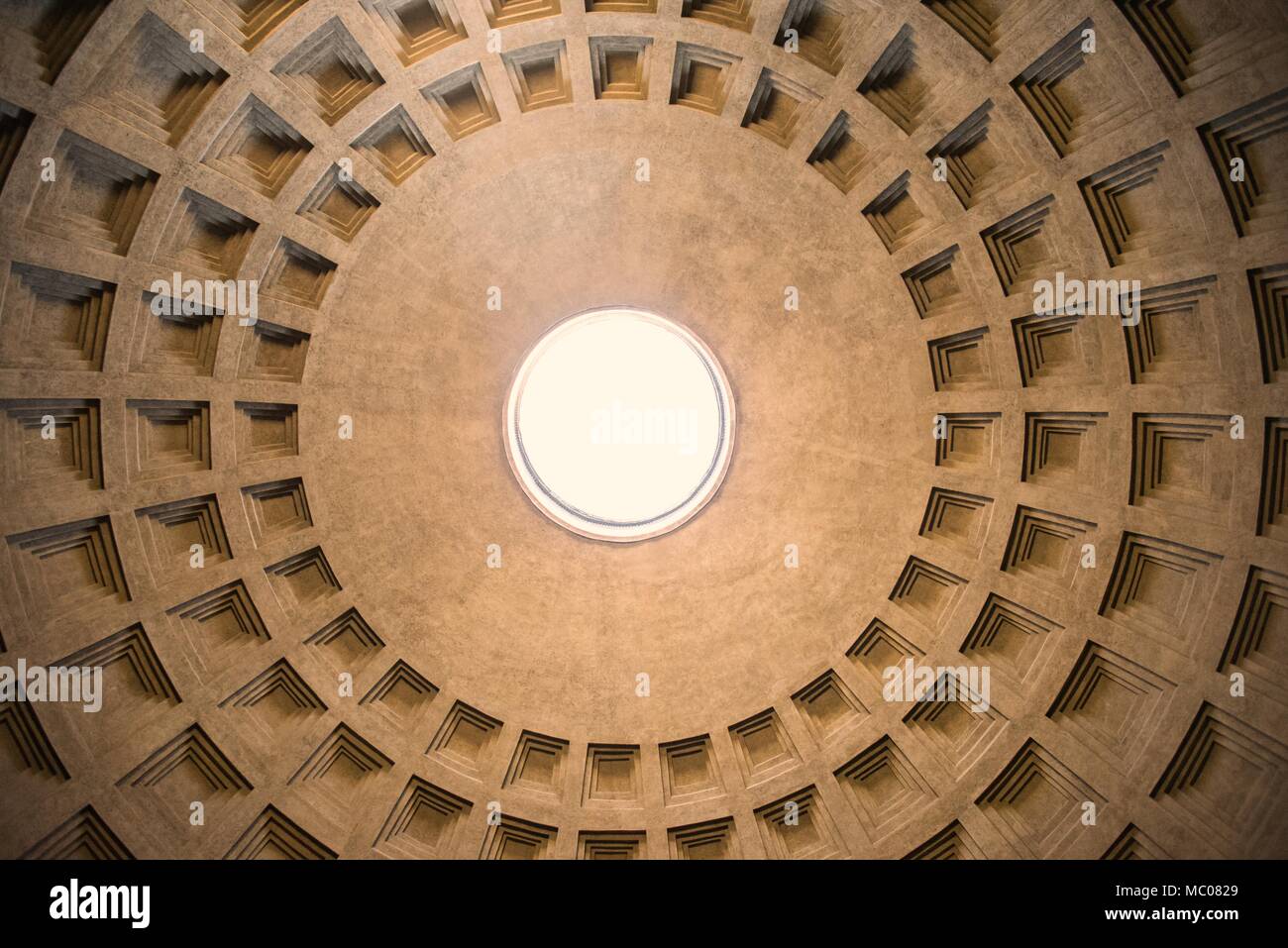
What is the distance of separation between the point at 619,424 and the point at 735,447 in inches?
233

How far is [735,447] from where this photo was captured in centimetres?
2141

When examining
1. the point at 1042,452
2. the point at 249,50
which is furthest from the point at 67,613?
the point at 1042,452

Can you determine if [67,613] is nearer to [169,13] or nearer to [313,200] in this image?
[313,200]

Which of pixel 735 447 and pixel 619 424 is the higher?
pixel 619 424

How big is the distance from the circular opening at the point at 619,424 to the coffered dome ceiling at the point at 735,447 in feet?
1.98

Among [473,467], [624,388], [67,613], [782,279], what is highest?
[782,279]

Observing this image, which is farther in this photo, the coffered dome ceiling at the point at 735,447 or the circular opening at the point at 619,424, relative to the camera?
the circular opening at the point at 619,424

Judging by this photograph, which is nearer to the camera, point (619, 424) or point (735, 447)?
point (735, 447)

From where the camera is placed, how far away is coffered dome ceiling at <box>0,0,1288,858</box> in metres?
16.0

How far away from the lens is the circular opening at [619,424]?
21.5m

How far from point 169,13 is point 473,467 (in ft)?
34.8

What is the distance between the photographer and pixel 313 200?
1827cm

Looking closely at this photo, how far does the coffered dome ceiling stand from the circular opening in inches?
23.8

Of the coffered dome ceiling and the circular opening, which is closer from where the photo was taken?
the coffered dome ceiling
